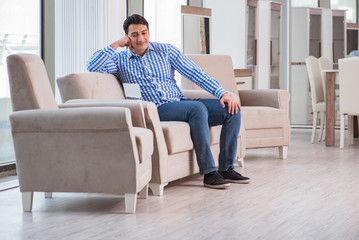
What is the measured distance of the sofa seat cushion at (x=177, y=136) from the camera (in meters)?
3.80

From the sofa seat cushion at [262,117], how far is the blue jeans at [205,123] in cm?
108

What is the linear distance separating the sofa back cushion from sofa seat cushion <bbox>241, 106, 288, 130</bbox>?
150cm

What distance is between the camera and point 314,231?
2.85 m

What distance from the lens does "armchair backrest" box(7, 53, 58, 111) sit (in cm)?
327

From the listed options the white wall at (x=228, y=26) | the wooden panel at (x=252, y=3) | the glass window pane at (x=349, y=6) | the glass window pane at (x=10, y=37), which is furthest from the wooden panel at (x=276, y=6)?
the glass window pane at (x=10, y=37)

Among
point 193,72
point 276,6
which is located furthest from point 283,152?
point 276,6

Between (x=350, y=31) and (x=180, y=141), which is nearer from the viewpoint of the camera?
(x=180, y=141)

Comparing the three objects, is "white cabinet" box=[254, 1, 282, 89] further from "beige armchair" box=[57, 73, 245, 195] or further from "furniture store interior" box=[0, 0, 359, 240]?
"beige armchair" box=[57, 73, 245, 195]

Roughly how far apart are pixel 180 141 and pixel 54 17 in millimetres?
1805

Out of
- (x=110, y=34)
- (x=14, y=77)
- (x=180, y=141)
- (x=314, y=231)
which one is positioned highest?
(x=110, y=34)

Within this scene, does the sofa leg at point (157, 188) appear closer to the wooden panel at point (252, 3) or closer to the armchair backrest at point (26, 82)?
the armchair backrest at point (26, 82)

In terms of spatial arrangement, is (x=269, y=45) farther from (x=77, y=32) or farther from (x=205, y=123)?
(x=205, y=123)

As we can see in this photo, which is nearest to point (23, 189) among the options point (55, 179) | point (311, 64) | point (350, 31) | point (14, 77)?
point (55, 179)

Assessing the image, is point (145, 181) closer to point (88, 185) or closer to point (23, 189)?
point (88, 185)
